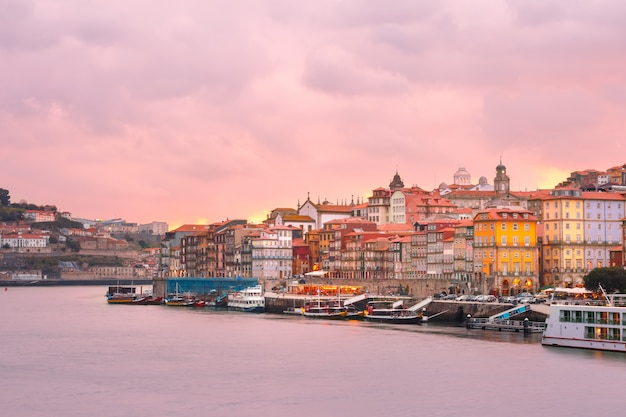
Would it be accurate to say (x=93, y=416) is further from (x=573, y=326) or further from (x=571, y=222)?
(x=571, y=222)

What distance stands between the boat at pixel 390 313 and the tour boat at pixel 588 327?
25.3 meters

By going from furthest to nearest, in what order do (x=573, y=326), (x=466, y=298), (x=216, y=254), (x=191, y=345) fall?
(x=216, y=254) < (x=466, y=298) < (x=191, y=345) < (x=573, y=326)

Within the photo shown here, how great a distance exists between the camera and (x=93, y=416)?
4816cm

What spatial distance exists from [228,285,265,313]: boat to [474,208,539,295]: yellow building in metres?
23.5

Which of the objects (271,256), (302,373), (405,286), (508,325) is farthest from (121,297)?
(302,373)

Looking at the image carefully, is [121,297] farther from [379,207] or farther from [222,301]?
[379,207]

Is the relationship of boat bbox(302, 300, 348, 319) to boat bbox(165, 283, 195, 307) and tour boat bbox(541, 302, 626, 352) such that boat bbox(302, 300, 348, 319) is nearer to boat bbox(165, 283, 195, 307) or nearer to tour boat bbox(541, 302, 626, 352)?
boat bbox(165, 283, 195, 307)

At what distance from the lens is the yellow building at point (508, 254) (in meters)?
109

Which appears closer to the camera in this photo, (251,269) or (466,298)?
(466,298)

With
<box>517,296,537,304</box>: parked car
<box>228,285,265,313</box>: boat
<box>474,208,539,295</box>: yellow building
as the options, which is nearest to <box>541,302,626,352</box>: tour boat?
<box>517,296,537,304</box>: parked car

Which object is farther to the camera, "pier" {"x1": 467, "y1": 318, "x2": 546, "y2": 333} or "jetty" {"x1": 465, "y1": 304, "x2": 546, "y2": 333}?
"jetty" {"x1": 465, "y1": 304, "x2": 546, "y2": 333}

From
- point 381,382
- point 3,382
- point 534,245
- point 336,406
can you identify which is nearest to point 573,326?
point 381,382

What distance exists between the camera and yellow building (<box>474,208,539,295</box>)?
358 ft

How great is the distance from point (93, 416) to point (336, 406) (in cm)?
1099
